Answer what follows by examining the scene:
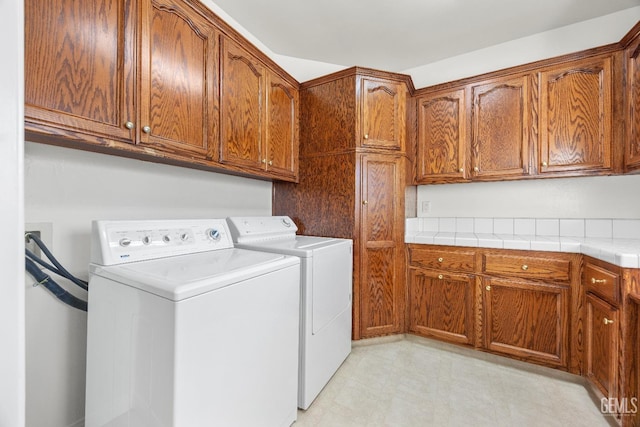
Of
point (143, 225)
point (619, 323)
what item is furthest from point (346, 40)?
point (619, 323)

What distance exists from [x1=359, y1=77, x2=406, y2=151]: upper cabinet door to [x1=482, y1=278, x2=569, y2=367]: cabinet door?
51.8 inches

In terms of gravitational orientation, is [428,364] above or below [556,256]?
below

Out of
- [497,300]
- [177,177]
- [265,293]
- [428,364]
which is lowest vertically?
[428,364]

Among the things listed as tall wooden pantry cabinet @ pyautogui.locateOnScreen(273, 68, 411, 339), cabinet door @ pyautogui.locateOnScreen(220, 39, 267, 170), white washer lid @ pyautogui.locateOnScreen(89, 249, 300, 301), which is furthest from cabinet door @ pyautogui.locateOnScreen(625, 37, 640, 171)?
cabinet door @ pyautogui.locateOnScreen(220, 39, 267, 170)

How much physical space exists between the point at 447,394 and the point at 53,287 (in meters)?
2.14

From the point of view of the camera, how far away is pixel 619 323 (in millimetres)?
1358

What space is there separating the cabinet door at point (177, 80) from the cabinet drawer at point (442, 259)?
5.84 feet

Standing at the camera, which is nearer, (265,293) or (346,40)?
(265,293)

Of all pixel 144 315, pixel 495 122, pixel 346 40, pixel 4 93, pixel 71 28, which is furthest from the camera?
pixel 346 40

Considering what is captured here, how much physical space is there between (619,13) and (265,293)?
10.5ft

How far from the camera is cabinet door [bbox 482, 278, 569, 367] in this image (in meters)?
1.76

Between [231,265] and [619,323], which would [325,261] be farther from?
[619,323]

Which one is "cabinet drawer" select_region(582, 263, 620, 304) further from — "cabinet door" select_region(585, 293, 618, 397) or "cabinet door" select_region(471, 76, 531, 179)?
"cabinet door" select_region(471, 76, 531, 179)

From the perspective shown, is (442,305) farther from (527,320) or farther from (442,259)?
(527,320)
